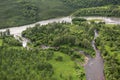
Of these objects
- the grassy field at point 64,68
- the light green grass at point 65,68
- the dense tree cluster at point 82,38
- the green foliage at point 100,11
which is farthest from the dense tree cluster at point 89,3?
the light green grass at point 65,68

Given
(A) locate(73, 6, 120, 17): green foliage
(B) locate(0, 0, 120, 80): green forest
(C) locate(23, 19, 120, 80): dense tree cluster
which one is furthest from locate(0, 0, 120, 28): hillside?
(C) locate(23, 19, 120, 80): dense tree cluster

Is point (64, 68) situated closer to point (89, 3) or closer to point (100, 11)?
point (100, 11)

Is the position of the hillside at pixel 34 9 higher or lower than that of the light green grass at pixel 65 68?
higher

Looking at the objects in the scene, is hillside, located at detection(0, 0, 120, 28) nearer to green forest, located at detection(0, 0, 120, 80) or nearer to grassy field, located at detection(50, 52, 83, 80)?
green forest, located at detection(0, 0, 120, 80)

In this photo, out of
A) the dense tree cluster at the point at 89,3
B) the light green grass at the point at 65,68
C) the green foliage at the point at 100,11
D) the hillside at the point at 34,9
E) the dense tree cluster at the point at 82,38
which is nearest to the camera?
the light green grass at the point at 65,68

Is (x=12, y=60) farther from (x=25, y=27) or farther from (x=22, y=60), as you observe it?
(x=25, y=27)

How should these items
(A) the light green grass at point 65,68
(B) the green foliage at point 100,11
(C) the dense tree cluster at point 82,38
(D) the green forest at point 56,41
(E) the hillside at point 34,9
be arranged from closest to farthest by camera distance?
(A) the light green grass at point 65,68
(D) the green forest at point 56,41
(C) the dense tree cluster at point 82,38
(E) the hillside at point 34,9
(B) the green foliage at point 100,11

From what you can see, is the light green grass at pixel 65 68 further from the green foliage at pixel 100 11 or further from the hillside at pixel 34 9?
the green foliage at pixel 100 11

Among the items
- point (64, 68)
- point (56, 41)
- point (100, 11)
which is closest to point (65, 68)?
point (64, 68)
